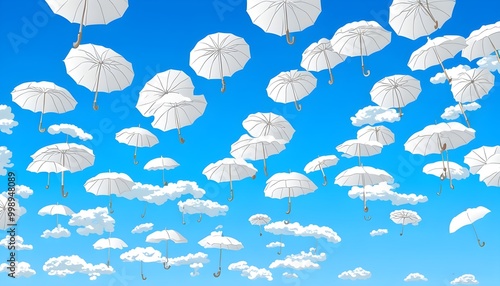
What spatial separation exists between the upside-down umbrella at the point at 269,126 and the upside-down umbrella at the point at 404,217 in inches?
400

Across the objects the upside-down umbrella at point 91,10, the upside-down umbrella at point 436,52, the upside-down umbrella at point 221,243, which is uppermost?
the upside-down umbrella at point 436,52

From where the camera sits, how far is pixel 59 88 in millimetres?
13523

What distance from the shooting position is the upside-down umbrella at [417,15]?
11.8 metres

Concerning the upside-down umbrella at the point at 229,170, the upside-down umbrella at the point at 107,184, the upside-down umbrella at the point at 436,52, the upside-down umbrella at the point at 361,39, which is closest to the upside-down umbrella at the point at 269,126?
the upside-down umbrella at the point at 229,170

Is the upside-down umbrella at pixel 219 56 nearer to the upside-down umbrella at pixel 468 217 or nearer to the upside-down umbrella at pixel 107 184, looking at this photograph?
the upside-down umbrella at pixel 107 184

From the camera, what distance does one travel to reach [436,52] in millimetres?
12867

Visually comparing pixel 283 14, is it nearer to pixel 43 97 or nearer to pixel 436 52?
pixel 436 52

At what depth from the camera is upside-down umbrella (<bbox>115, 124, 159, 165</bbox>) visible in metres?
16.8

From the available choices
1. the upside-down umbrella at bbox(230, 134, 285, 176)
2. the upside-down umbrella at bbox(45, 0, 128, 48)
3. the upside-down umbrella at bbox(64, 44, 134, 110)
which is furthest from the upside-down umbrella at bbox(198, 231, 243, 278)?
the upside-down umbrella at bbox(45, 0, 128, 48)

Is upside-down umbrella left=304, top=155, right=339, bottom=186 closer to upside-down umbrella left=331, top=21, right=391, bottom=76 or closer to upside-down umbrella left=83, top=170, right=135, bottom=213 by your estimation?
upside-down umbrella left=331, top=21, right=391, bottom=76

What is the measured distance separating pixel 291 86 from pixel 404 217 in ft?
40.0

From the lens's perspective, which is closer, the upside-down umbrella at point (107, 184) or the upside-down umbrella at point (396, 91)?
the upside-down umbrella at point (396, 91)

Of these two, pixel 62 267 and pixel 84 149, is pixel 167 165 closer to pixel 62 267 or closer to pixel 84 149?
pixel 84 149

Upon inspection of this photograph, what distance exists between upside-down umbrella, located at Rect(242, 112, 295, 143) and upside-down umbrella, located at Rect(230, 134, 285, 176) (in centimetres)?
46
